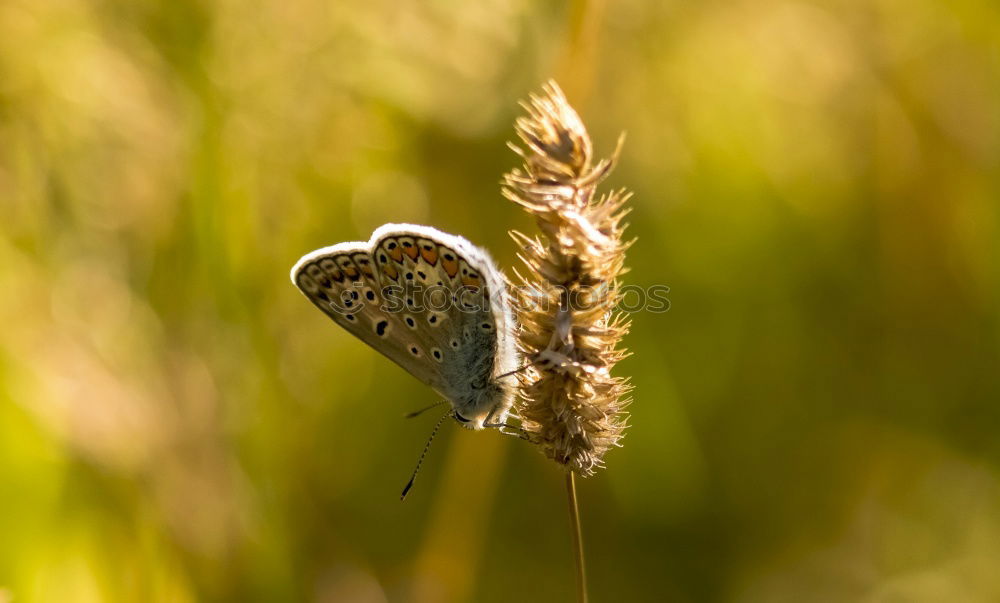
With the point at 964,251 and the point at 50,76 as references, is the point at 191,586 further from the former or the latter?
the point at 964,251

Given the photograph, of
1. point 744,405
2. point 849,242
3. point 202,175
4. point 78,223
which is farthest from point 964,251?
point 78,223

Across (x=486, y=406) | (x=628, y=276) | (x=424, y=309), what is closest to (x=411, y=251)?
(x=424, y=309)

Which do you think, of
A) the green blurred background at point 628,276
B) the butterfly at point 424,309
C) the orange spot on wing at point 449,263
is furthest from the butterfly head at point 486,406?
the green blurred background at point 628,276

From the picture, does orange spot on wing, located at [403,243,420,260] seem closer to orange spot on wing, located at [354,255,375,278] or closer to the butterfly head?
orange spot on wing, located at [354,255,375,278]

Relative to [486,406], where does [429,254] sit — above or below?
above

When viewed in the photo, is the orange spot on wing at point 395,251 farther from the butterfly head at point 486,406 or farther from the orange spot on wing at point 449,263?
the butterfly head at point 486,406

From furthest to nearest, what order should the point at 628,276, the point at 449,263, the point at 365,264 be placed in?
the point at 628,276, the point at 365,264, the point at 449,263

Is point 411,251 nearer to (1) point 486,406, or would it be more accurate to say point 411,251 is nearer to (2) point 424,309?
(2) point 424,309
